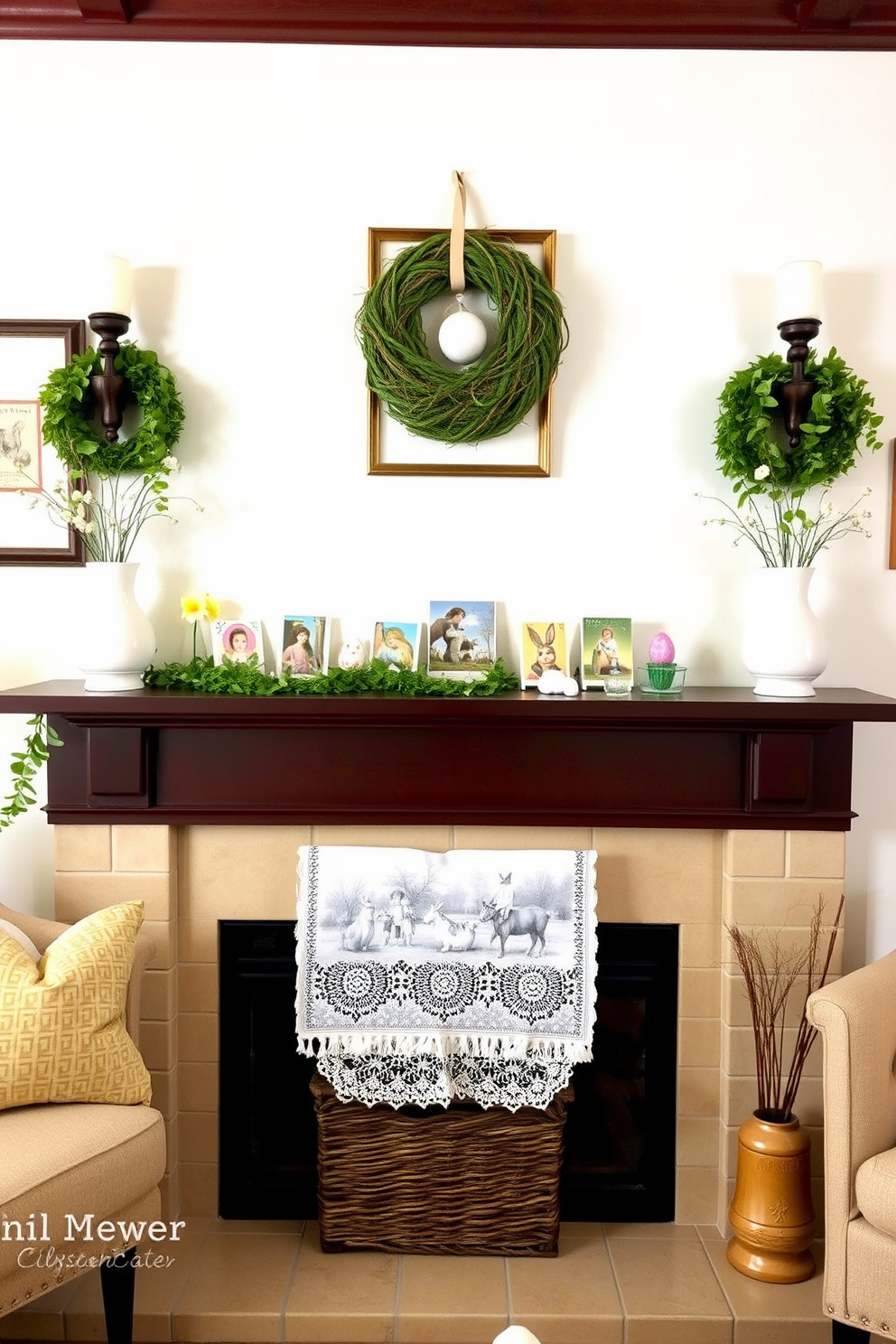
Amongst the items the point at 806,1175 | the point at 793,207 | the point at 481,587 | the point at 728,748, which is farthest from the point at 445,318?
the point at 806,1175

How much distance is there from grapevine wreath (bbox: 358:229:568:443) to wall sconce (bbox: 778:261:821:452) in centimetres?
47

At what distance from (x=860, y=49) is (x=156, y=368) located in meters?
1.72

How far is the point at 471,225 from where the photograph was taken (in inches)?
85.5

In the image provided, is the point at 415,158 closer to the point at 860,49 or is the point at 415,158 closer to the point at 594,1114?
the point at 860,49

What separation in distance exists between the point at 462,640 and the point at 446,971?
71 centimetres

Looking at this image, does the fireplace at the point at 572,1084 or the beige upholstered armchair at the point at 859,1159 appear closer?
the beige upholstered armchair at the point at 859,1159

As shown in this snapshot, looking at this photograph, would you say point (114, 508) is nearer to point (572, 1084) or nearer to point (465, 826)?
point (465, 826)

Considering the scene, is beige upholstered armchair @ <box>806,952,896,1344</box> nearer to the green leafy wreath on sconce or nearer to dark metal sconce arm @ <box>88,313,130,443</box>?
the green leafy wreath on sconce

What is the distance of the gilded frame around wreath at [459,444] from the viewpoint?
215 centimetres

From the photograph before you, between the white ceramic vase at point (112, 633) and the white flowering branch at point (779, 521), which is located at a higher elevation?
the white flowering branch at point (779, 521)

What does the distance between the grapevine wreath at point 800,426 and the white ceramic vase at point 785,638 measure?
0.71ft

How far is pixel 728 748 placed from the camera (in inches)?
81.0

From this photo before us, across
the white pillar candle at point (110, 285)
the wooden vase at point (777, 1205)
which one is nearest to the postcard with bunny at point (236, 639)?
the white pillar candle at point (110, 285)

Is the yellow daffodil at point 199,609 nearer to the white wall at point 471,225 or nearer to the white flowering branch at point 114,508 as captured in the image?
the white wall at point 471,225
